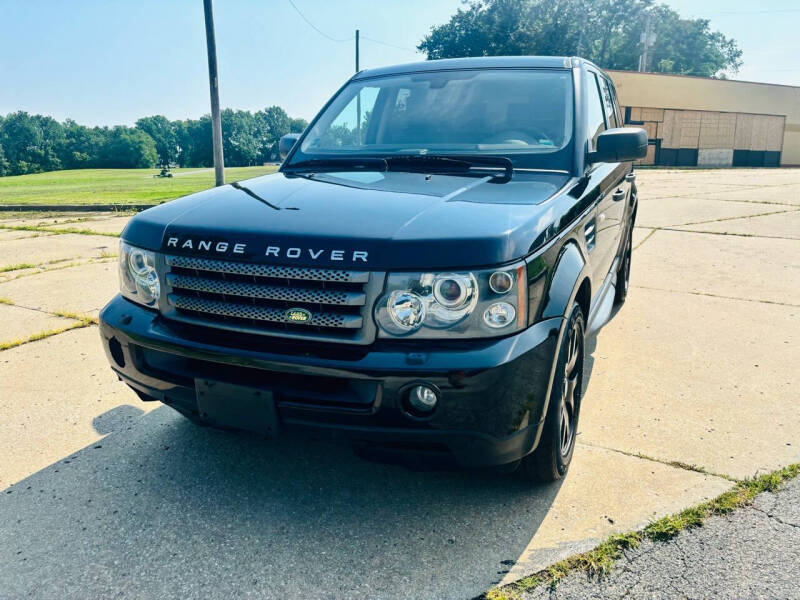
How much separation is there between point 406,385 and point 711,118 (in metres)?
37.7

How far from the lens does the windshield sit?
3.27 m

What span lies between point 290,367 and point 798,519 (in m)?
1.96

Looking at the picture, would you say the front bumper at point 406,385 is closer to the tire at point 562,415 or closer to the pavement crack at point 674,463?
the tire at point 562,415

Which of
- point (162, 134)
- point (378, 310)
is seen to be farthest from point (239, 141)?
point (378, 310)

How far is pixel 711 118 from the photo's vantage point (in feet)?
113

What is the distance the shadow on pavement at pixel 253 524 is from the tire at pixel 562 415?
130 mm

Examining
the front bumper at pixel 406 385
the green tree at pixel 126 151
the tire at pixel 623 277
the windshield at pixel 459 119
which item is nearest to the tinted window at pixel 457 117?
the windshield at pixel 459 119

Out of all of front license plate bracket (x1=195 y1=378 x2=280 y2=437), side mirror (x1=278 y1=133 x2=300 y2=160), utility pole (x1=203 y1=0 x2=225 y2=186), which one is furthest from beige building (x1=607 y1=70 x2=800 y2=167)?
front license plate bracket (x1=195 y1=378 x2=280 y2=437)

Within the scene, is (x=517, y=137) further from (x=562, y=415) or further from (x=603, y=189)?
(x=562, y=415)

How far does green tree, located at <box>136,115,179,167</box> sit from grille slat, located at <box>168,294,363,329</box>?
→ 7888 cm

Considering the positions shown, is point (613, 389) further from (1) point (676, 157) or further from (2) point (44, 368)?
(1) point (676, 157)

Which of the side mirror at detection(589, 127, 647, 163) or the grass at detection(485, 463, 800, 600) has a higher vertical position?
the side mirror at detection(589, 127, 647, 163)

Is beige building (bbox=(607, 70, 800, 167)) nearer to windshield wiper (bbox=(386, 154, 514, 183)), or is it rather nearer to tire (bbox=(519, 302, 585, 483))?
windshield wiper (bbox=(386, 154, 514, 183))

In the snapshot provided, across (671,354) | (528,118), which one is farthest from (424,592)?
(671,354)
